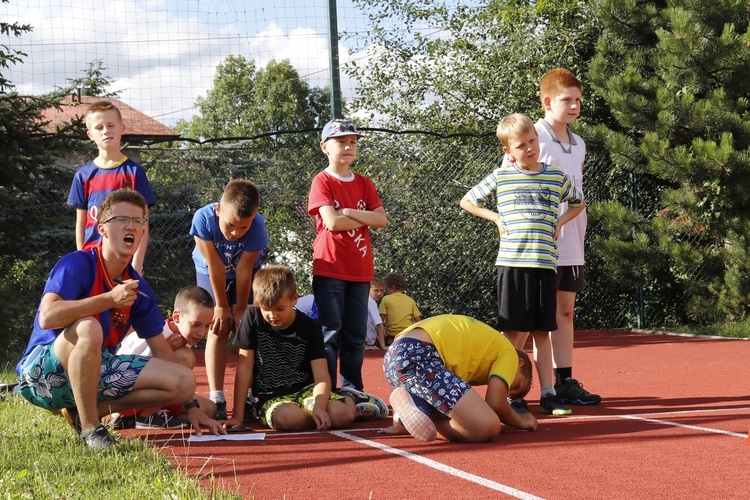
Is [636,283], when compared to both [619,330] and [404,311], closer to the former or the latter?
[619,330]

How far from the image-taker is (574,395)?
5672mm

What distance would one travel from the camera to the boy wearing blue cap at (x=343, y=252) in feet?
18.8

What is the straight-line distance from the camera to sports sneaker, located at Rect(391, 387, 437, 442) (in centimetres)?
434

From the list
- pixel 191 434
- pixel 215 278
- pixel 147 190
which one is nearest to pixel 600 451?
pixel 191 434

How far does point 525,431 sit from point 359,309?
5.08 feet

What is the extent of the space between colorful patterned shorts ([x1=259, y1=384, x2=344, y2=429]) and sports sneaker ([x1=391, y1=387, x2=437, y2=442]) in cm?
71

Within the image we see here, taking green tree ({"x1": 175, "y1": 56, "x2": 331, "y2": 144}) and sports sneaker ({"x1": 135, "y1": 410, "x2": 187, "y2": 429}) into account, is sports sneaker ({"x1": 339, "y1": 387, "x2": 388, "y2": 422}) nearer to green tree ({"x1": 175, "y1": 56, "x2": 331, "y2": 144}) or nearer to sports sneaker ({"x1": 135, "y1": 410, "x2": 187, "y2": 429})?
sports sneaker ({"x1": 135, "y1": 410, "x2": 187, "y2": 429})

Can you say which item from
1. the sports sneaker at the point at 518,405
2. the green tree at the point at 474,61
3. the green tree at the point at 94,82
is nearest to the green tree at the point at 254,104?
the green tree at the point at 94,82

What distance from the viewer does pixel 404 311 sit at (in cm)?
981

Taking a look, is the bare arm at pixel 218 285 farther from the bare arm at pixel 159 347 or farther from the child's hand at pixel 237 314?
the bare arm at pixel 159 347

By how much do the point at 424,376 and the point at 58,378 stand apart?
1716mm

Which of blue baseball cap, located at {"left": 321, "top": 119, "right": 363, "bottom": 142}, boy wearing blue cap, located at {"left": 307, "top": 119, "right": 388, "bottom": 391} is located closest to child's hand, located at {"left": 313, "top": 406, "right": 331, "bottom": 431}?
boy wearing blue cap, located at {"left": 307, "top": 119, "right": 388, "bottom": 391}

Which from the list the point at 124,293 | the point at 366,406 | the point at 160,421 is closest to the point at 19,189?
the point at 160,421

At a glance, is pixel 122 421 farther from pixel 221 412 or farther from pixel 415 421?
pixel 415 421
